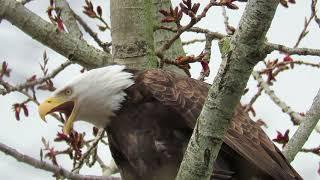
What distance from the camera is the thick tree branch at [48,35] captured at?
3.58m

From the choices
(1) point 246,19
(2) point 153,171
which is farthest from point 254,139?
(1) point 246,19

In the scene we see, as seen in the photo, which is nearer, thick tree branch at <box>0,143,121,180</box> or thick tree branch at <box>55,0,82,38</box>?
thick tree branch at <box>0,143,121,180</box>

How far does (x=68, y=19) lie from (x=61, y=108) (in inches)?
24.6

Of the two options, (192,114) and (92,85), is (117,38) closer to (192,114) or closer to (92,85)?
(92,85)

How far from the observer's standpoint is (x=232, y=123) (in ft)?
11.1

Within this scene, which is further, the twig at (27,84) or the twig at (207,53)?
the twig at (27,84)

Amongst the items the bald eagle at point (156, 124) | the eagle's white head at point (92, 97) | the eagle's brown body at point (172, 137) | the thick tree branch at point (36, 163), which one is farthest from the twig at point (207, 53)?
the thick tree branch at point (36, 163)

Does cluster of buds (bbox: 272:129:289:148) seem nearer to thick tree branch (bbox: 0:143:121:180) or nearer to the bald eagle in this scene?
the bald eagle

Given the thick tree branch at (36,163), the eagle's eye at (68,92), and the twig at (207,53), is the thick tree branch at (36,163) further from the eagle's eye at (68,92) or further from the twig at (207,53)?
the twig at (207,53)

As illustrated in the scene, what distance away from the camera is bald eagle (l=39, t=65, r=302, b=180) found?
10.8 feet

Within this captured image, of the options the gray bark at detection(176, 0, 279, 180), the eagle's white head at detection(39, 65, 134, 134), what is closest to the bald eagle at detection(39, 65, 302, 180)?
the eagle's white head at detection(39, 65, 134, 134)

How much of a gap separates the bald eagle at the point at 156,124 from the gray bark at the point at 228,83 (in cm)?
86

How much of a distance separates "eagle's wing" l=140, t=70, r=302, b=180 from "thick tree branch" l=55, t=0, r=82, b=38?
59 cm

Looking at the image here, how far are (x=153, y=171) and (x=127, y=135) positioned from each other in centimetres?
23
